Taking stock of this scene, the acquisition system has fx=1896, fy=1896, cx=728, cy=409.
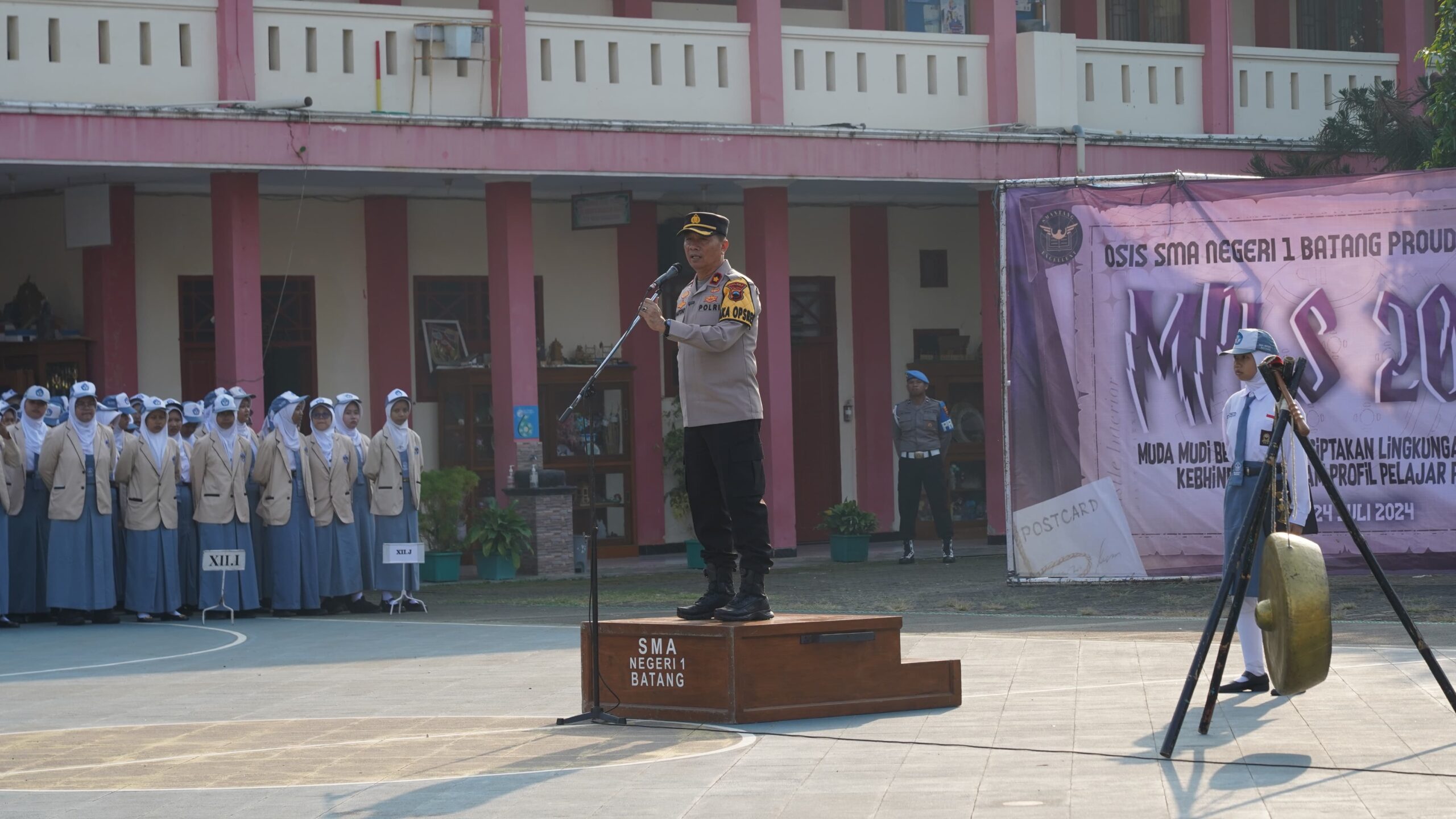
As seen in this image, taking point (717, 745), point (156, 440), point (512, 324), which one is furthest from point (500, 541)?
point (717, 745)

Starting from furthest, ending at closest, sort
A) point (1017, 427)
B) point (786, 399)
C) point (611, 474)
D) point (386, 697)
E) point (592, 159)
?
1. point (611, 474)
2. point (786, 399)
3. point (592, 159)
4. point (1017, 427)
5. point (386, 697)

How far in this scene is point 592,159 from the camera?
19844mm

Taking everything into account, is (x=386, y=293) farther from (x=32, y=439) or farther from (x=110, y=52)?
(x=32, y=439)

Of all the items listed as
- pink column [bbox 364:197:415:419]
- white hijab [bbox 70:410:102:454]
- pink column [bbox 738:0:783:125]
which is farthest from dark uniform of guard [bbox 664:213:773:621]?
pink column [bbox 364:197:415:419]

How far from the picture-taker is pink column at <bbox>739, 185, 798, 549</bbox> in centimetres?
2119

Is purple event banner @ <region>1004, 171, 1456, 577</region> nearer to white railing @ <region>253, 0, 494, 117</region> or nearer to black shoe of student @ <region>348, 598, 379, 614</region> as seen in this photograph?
black shoe of student @ <region>348, 598, 379, 614</region>

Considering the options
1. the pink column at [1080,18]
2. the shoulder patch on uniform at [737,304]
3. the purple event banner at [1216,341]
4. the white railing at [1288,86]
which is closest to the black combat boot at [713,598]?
the shoulder patch on uniform at [737,304]

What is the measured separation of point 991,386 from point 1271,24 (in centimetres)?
692

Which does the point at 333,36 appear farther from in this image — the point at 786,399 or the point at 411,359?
the point at 786,399

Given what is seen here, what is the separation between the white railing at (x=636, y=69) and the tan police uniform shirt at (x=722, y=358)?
1159 centimetres

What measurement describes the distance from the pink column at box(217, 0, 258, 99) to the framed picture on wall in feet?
14.0

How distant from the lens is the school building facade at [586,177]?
1870 cm

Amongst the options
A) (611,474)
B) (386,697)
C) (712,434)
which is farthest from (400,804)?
(611,474)

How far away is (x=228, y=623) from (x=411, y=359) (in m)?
6.90
